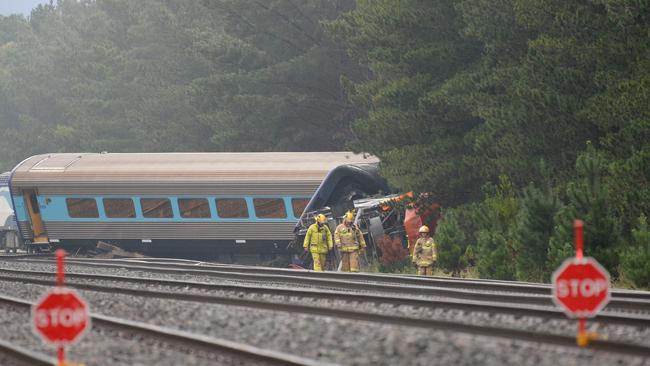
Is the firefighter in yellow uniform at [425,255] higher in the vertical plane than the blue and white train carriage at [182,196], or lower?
lower

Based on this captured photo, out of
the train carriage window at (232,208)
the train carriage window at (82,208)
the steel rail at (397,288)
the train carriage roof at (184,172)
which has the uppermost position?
the train carriage roof at (184,172)

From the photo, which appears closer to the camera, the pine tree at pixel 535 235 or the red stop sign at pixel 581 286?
the red stop sign at pixel 581 286

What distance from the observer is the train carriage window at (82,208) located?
35688 mm

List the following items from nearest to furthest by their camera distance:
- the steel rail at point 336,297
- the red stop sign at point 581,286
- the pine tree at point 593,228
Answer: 1. the red stop sign at point 581,286
2. the steel rail at point 336,297
3. the pine tree at point 593,228

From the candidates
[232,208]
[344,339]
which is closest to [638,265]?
[344,339]

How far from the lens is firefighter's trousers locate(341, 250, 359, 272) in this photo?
2455 cm

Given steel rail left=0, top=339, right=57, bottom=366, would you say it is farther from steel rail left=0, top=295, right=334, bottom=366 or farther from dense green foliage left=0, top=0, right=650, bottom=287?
dense green foliage left=0, top=0, right=650, bottom=287

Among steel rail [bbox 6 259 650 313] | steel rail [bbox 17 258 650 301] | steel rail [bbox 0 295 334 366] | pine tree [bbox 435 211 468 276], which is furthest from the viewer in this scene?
pine tree [bbox 435 211 468 276]

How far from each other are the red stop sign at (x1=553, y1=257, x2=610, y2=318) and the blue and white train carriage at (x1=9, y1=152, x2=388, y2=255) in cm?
1978

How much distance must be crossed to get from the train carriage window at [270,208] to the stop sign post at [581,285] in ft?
72.7

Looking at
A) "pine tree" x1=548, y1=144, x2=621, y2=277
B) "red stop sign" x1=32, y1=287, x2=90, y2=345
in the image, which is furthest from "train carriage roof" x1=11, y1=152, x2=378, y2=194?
"red stop sign" x1=32, y1=287, x2=90, y2=345

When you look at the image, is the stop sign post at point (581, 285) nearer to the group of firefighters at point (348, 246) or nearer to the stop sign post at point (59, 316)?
the stop sign post at point (59, 316)

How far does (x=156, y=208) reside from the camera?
34.8 m

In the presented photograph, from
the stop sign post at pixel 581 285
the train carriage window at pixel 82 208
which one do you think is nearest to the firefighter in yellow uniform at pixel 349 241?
the train carriage window at pixel 82 208
